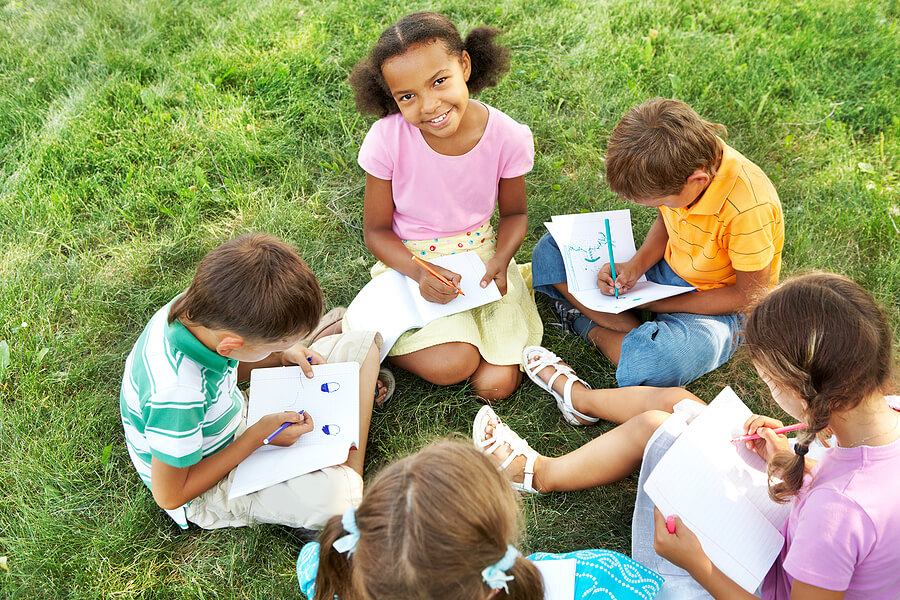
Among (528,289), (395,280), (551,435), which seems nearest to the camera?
(551,435)

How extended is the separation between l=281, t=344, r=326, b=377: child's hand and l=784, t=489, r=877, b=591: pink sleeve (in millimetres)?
1415

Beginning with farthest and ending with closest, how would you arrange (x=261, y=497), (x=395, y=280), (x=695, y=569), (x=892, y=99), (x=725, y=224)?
(x=892, y=99)
(x=395, y=280)
(x=725, y=224)
(x=261, y=497)
(x=695, y=569)

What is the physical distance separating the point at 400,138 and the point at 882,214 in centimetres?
200

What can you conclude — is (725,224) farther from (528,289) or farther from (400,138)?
(400,138)

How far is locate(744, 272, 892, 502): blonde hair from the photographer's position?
1357 mm

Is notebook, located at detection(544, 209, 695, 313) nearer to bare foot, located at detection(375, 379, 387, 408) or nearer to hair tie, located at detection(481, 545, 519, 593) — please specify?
bare foot, located at detection(375, 379, 387, 408)

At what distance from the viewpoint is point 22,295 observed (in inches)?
103

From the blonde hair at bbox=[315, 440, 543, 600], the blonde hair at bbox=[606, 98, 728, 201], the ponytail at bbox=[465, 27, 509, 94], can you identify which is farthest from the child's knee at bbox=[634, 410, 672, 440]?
the ponytail at bbox=[465, 27, 509, 94]

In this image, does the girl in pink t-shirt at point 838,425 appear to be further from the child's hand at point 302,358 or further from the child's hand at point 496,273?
the child's hand at point 302,358

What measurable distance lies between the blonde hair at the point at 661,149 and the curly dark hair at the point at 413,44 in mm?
545

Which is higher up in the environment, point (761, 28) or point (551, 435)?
point (761, 28)

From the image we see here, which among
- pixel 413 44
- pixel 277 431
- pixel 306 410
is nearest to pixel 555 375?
pixel 306 410

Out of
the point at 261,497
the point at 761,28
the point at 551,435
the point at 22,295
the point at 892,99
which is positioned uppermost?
the point at 761,28

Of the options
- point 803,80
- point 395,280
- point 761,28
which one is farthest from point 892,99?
point 395,280
